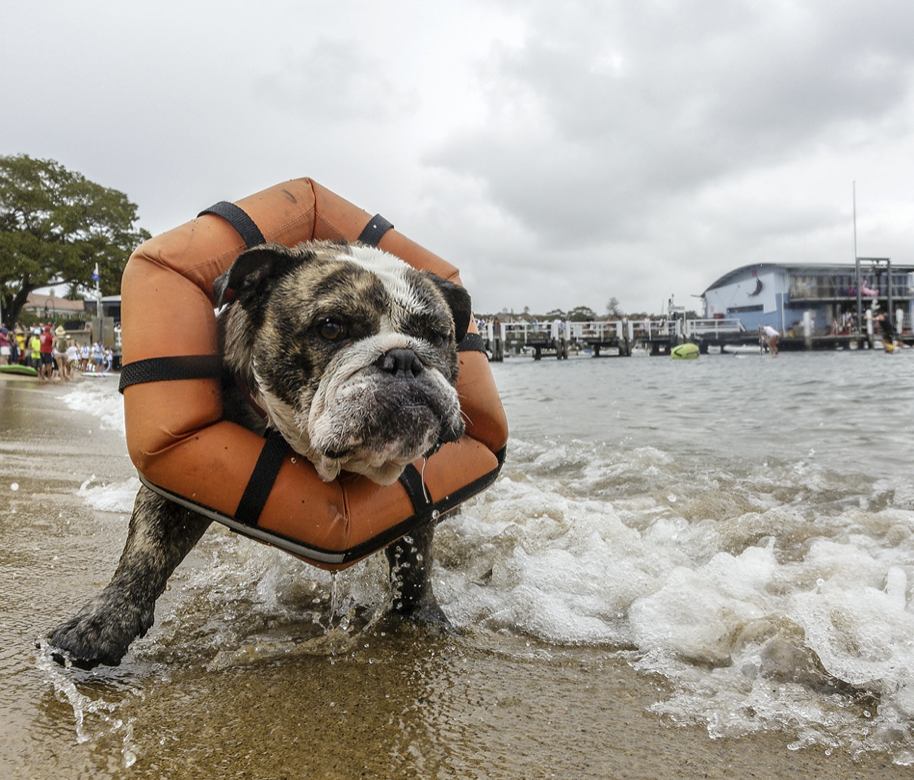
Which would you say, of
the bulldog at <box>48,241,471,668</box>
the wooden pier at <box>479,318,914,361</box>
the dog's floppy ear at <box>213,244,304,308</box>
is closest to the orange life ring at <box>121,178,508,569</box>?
the bulldog at <box>48,241,471,668</box>

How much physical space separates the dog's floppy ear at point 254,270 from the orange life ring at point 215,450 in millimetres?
243

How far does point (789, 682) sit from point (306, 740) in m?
1.49

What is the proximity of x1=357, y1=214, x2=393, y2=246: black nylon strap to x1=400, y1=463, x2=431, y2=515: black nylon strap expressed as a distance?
133 centimetres

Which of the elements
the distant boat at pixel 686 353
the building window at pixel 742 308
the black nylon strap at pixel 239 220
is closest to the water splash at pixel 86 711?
the black nylon strap at pixel 239 220

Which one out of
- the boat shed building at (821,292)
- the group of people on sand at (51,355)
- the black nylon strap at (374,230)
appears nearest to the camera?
the black nylon strap at (374,230)

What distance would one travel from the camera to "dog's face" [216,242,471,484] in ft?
7.13

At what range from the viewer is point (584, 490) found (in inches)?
226

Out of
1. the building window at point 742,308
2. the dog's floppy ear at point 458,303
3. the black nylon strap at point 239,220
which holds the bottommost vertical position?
the dog's floppy ear at point 458,303


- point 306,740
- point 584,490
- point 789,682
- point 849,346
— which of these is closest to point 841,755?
point 789,682

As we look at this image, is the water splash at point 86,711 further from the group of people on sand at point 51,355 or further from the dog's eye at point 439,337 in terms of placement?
the group of people on sand at point 51,355

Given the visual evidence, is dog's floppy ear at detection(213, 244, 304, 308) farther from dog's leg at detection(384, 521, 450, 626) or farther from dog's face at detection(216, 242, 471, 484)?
dog's leg at detection(384, 521, 450, 626)

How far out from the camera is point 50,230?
133 ft

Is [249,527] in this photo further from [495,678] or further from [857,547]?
[857,547]

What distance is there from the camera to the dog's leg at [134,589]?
2.23m
